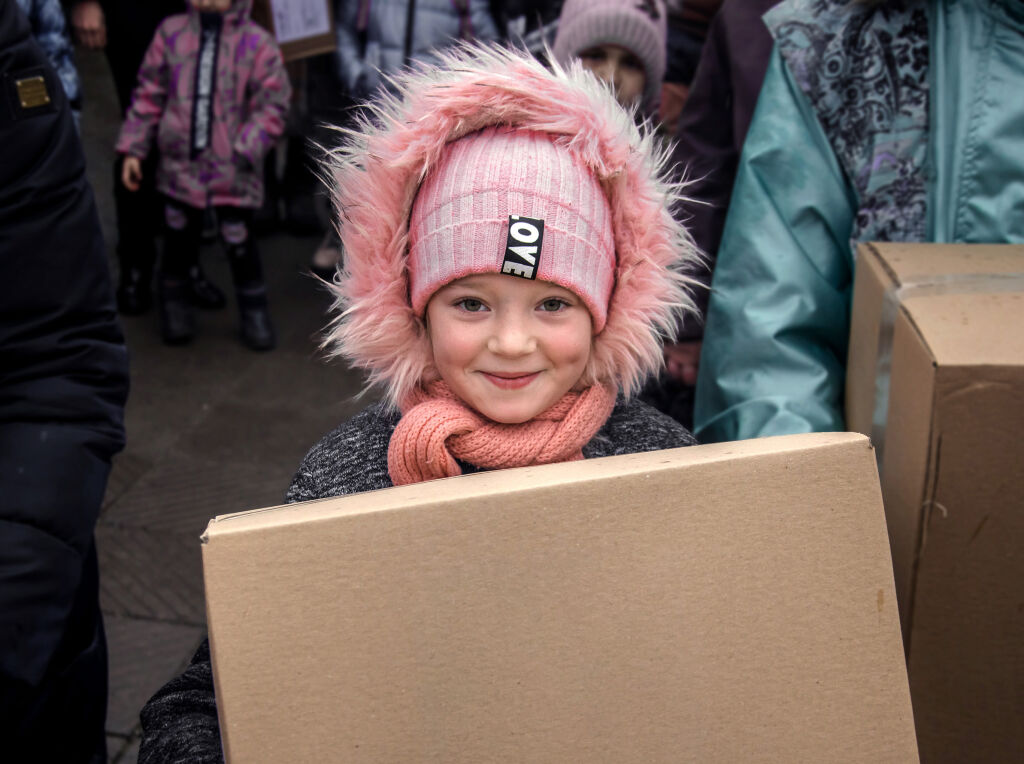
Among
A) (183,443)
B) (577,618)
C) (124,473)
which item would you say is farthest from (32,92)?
(183,443)

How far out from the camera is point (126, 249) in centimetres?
448

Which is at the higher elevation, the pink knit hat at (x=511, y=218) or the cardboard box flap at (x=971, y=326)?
the pink knit hat at (x=511, y=218)

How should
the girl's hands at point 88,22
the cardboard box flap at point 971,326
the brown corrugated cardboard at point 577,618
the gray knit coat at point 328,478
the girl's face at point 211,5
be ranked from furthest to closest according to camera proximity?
the girl's hands at point 88,22
the girl's face at point 211,5
the gray knit coat at point 328,478
the cardboard box flap at point 971,326
the brown corrugated cardboard at point 577,618

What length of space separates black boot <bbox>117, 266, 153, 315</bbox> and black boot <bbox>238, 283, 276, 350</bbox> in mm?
546

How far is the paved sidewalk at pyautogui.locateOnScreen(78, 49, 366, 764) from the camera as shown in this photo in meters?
2.79

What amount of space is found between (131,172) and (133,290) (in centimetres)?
84

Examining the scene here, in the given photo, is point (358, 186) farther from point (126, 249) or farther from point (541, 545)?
point (126, 249)

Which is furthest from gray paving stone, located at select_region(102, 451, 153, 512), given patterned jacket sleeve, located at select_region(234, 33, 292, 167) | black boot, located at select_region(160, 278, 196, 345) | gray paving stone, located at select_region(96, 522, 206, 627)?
patterned jacket sleeve, located at select_region(234, 33, 292, 167)

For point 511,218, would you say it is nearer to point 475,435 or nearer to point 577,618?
point 475,435

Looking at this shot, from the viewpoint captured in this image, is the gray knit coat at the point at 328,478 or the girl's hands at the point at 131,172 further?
the girl's hands at the point at 131,172

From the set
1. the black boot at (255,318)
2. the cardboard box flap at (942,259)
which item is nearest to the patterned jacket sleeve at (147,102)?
the black boot at (255,318)

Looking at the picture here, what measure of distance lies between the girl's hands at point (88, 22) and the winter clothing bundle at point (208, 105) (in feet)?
0.89

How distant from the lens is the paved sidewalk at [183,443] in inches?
110

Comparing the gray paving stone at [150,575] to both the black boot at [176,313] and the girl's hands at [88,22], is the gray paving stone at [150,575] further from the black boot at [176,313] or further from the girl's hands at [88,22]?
the girl's hands at [88,22]
